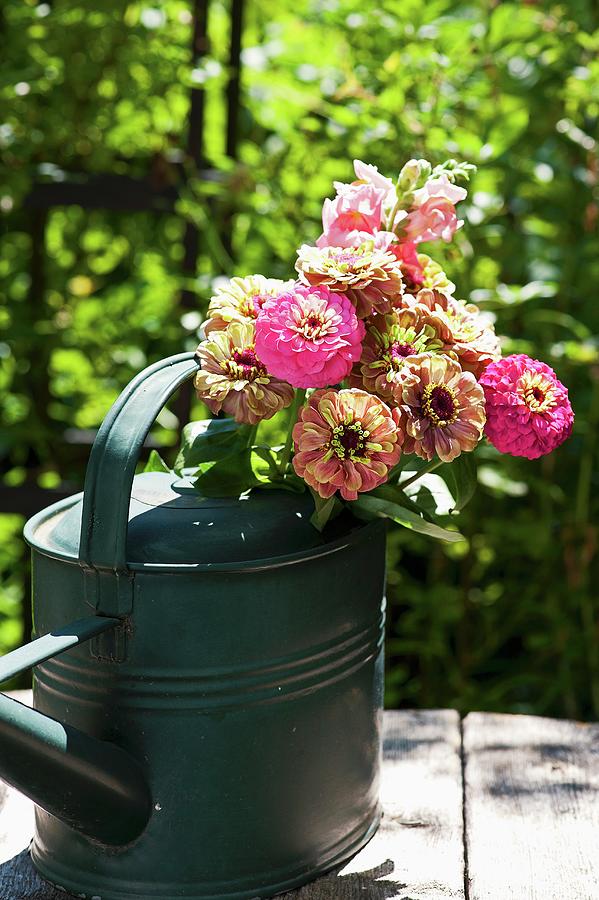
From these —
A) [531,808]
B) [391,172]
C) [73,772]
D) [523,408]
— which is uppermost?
[391,172]

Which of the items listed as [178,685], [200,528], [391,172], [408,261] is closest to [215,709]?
[178,685]

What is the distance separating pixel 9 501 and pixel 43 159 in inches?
26.0

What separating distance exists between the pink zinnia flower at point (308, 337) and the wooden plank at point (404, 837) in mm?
523

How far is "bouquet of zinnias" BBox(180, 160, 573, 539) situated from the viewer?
3.33 ft

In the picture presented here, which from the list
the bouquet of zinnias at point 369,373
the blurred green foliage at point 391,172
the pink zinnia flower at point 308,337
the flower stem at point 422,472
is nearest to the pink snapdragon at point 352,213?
the bouquet of zinnias at point 369,373

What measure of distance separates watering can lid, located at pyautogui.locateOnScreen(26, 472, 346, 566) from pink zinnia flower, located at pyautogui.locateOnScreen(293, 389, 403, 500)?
0.08m

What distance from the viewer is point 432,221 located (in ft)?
3.72

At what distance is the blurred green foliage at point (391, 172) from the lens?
184 cm

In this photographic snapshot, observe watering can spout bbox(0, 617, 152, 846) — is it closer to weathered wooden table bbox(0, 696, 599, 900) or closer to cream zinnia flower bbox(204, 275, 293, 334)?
weathered wooden table bbox(0, 696, 599, 900)

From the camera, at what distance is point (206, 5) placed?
2.07m

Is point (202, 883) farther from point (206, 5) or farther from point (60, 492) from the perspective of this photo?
point (206, 5)

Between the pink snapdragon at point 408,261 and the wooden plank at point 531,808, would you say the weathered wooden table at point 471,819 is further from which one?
the pink snapdragon at point 408,261

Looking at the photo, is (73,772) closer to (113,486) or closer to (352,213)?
(113,486)

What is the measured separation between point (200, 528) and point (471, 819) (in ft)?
1.74
